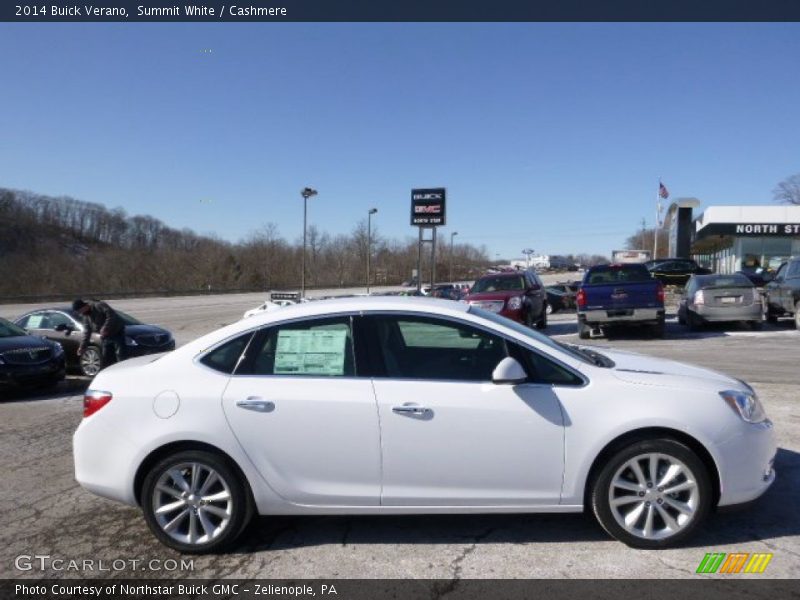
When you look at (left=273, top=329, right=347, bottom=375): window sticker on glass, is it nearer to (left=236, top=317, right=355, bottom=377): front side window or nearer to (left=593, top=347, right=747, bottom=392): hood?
(left=236, top=317, right=355, bottom=377): front side window

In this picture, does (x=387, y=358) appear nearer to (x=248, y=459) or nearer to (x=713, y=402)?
(x=248, y=459)

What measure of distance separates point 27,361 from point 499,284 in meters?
11.0

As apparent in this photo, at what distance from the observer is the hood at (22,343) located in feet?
29.3

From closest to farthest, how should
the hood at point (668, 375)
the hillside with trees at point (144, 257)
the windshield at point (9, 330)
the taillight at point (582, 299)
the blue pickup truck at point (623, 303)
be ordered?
the hood at point (668, 375), the windshield at point (9, 330), the blue pickup truck at point (623, 303), the taillight at point (582, 299), the hillside with trees at point (144, 257)

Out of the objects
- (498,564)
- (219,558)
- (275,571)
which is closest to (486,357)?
(498,564)

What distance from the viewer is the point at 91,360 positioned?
10969 mm

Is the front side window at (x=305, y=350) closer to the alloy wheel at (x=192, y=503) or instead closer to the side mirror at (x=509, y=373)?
the alloy wheel at (x=192, y=503)

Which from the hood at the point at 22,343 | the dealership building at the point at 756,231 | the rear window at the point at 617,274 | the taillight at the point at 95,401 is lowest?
the hood at the point at 22,343

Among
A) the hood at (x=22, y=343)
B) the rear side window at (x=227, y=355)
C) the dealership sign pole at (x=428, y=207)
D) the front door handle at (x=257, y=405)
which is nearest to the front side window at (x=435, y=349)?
the front door handle at (x=257, y=405)

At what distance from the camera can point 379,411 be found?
137 inches

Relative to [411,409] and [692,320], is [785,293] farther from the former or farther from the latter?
[411,409]

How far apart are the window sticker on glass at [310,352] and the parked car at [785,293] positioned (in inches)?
575

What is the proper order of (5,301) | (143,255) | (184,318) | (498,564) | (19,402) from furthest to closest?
(143,255), (5,301), (184,318), (19,402), (498,564)

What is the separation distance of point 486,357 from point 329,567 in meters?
1.61
